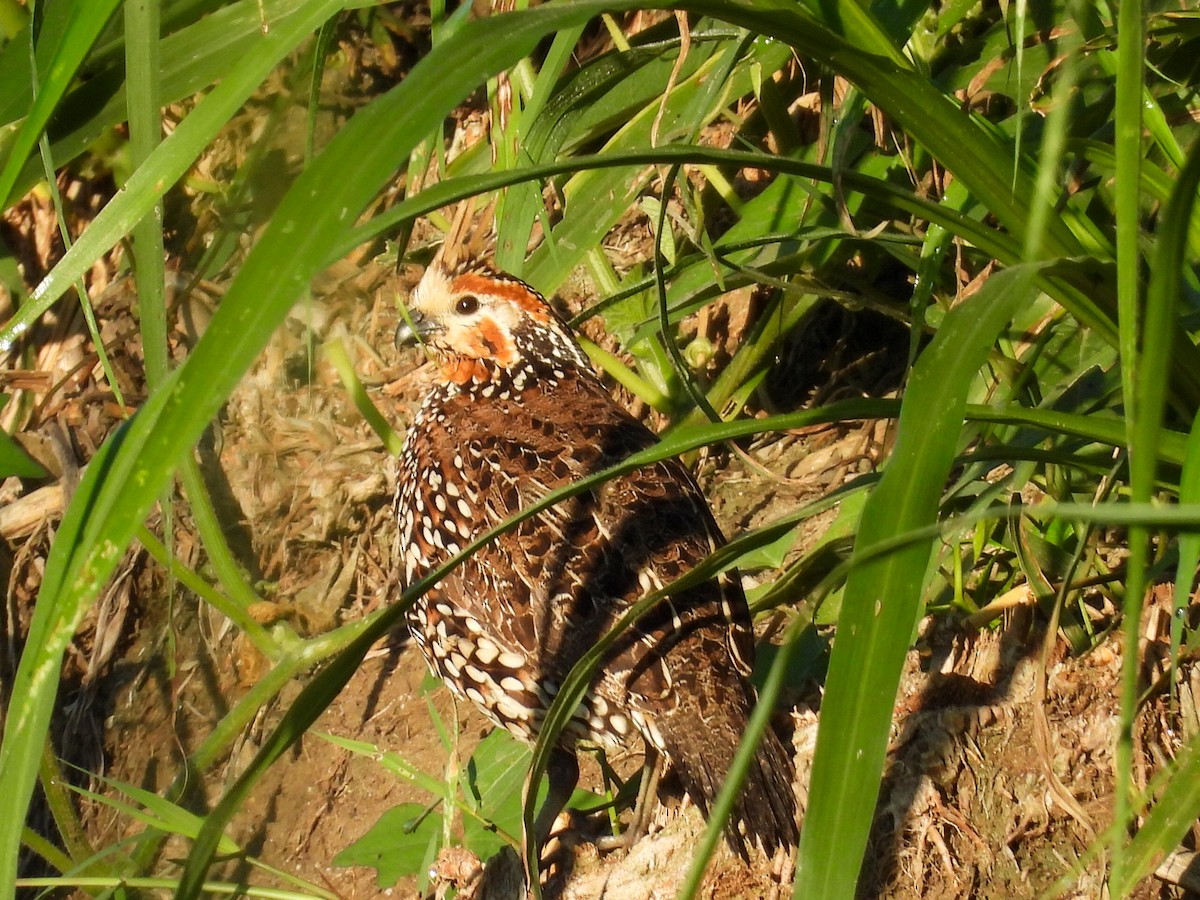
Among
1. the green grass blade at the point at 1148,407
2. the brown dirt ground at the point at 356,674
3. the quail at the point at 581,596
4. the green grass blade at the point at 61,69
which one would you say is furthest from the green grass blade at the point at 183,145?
the brown dirt ground at the point at 356,674

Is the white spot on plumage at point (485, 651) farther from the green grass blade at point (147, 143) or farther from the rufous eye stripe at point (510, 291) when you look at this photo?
the green grass blade at point (147, 143)

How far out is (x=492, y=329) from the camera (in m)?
4.20

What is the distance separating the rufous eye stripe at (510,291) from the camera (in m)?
4.17

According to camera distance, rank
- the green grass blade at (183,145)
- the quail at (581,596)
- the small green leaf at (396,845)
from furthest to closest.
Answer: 1. the small green leaf at (396,845)
2. the quail at (581,596)
3. the green grass blade at (183,145)

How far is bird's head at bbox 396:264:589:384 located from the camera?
4184 millimetres

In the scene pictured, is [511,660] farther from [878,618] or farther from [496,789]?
[878,618]

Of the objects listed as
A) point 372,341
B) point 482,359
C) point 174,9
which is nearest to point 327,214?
point 174,9

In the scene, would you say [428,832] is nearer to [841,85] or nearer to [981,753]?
[981,753]

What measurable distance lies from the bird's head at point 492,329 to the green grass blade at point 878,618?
8.65 ft

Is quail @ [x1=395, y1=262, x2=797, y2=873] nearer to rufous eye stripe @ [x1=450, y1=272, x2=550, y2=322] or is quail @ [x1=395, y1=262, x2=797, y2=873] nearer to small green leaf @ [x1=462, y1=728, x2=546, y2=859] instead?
small green leaf @ [x1=462, y1=728, x2=546, y2=859]

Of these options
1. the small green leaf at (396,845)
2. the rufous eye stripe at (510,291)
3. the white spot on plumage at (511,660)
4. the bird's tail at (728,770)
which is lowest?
the small green leaf at (396,845)

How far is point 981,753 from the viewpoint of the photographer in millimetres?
3055

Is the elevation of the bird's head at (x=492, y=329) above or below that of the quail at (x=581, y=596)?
above

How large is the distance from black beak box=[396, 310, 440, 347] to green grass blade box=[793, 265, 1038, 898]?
277 cm
